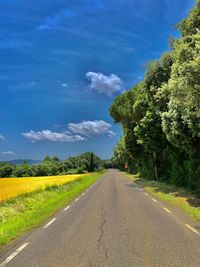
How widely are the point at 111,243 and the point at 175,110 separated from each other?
15141 millimetres

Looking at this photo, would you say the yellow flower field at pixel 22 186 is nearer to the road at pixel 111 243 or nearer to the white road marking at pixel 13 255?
the road at pixel 111 243

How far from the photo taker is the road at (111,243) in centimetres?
776

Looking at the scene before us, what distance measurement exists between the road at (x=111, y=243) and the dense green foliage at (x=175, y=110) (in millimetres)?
5252

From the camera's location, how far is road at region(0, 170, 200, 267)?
25.5 feet

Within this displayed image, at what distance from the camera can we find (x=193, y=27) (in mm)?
23078

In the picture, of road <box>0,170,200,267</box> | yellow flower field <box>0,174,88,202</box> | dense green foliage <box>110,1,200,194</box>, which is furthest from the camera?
yellow flower field <box>0,174,88,202</box>

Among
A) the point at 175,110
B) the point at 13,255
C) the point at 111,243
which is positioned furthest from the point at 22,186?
the point at 13,255

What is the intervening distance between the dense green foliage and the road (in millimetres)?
5252

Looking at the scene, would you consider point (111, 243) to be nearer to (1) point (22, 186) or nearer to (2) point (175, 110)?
(2) point (175, 110)

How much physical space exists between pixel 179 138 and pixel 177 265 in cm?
1740

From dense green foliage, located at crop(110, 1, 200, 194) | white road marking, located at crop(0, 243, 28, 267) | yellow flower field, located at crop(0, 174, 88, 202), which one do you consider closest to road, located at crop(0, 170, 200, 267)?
white road marking, located at crop(0, 243, 28, 267)

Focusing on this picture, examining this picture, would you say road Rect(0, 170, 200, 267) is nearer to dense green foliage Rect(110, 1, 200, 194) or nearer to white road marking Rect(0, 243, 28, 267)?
white road marking Rect(0, 243, 28, 267)

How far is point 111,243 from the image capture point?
958 centimetres

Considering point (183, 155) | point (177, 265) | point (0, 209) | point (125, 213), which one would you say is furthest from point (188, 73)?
point (183, 155)
